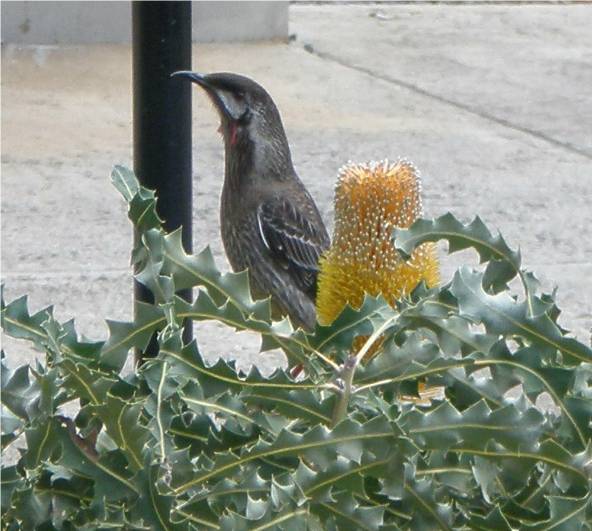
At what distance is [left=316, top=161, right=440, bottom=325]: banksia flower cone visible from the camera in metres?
2.66

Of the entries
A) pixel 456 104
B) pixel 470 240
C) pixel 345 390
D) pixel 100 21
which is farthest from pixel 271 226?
pixel 100 21

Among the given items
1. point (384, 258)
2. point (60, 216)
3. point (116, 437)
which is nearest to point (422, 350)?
point (116, 437)

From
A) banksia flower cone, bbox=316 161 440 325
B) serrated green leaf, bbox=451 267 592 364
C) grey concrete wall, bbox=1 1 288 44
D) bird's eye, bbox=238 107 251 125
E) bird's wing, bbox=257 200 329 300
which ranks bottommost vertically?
grey concrete wall, bbox=1 1 288 44

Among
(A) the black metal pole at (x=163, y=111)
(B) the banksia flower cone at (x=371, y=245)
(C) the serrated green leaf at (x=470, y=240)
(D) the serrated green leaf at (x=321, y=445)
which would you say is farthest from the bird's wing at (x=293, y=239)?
(D) the serrated green leaf at (x=321, y=445)

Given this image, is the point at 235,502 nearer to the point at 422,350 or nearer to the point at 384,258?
the point at 422,350

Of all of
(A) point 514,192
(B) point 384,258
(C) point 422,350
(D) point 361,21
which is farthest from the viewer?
(D) point 361,21

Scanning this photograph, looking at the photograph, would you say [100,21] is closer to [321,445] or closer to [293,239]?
[293,239]

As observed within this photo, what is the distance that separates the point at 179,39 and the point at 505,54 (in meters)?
8.76

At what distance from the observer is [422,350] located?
1.76 metres

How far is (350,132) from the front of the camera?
30.0ft

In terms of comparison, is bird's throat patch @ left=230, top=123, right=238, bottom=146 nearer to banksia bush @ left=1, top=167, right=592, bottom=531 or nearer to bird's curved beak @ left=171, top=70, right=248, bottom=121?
bird's curved beak @ left=171, top=70, right=248, bottom=121

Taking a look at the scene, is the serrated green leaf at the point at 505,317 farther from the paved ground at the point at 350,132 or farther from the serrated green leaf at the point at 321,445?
the paved ground at the point at 350,132

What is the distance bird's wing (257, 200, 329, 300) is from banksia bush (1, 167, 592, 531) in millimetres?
3324

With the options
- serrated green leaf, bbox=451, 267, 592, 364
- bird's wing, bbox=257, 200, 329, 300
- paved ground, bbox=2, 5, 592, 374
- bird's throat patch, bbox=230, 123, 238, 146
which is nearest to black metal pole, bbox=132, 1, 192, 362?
serrated green leaf, bbox=451, 267, 592, 364
